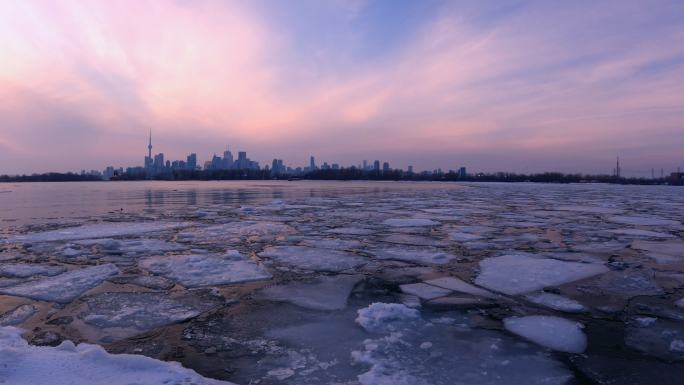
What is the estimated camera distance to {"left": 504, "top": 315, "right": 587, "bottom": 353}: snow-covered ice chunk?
10.2 feet

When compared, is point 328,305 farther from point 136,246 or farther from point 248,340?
point 136,246

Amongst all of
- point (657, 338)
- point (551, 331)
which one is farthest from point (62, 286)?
point (657, 338)

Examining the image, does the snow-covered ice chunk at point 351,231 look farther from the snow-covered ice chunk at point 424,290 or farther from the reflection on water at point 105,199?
the reflection on water at point 105,199

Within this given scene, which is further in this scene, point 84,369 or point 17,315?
point 17,315

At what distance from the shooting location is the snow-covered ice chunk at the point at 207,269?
15.9 feet

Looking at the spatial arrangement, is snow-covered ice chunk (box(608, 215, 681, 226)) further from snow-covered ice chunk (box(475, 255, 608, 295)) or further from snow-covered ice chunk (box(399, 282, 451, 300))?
snow-covered ice chunk (box(399, 282, 451, 300))

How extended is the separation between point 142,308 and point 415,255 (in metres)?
3.88

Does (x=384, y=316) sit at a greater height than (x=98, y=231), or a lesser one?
lesser

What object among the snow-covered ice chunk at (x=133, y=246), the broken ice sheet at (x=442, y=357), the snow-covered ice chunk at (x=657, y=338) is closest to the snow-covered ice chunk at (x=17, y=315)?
the snow-covered ice chunk at (x=133, y=246)

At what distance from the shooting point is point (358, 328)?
11.2 ft

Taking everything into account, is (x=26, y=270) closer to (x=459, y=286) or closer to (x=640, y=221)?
(x=459, y=286)

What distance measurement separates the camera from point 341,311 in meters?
3.83

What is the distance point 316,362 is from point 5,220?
1164cm

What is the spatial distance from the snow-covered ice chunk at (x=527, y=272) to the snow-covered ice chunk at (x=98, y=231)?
6826 millimetres
